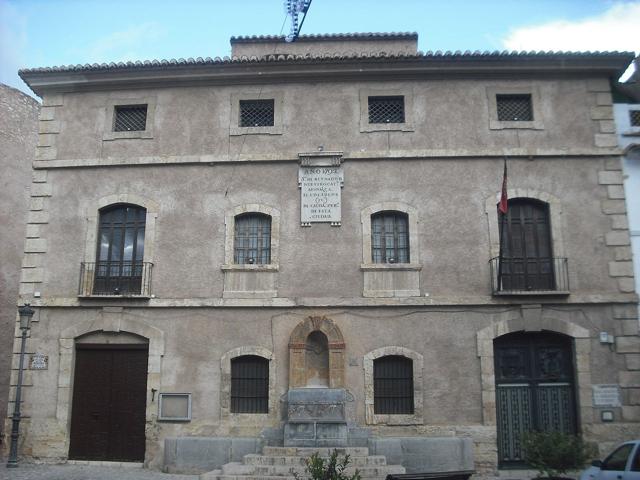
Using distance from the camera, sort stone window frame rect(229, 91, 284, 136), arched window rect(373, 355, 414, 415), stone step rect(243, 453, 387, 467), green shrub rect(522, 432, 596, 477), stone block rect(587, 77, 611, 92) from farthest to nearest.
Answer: stone window frame rect(229, 91, 284, 136), stone block rect(587, 77, 611, 92), arched window rect(373, 355, 414, 415), stone step rect(243, 453, 387, 467), green shrub rect(522, 432, 596, 477)

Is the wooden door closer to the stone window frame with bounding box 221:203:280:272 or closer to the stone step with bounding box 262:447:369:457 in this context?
the stone step with bounding box 262:447:369:457

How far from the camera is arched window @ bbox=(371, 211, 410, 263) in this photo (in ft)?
45.5

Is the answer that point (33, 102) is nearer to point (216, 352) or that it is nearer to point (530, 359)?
point (216, 352)

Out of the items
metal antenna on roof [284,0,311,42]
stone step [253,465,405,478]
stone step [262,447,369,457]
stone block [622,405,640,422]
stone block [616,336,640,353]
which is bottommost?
stone step [253,465,405,478]

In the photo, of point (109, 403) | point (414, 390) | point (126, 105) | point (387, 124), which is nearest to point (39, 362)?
point (109, 403)

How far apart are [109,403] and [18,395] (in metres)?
1.91

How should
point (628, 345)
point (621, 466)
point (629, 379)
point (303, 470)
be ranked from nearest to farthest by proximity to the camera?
point (621, 466) < point (303, 470) < point (629, 379) < point (628, 345)

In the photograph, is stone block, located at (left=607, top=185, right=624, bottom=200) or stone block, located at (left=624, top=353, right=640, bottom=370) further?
stone block, located at (left=607, top=185, right=624, bottom=200)

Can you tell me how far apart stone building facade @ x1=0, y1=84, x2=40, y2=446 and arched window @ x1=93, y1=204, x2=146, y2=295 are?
5.23 m

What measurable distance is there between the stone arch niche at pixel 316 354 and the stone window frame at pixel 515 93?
6065 millimetres

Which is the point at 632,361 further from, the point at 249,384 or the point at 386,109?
the point at 249,384

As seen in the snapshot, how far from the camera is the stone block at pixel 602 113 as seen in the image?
14141mm

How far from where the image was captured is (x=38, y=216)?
1456 centimetres

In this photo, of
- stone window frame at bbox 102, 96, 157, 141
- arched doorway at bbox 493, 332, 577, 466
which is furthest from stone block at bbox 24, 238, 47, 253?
arched doorway at bbox 493, 332, 577, 466
